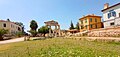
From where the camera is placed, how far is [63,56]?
8.44 metres

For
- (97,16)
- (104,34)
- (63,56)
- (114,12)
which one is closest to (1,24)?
(97,16)

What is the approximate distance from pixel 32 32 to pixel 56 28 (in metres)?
19.2

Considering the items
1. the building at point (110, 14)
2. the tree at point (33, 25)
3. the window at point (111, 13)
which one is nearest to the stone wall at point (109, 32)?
the building at point (110, 14)

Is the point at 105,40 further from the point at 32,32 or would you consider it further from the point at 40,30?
the point at 40,30

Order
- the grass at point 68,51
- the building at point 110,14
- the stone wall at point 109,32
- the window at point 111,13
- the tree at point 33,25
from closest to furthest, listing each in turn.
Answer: the grass at point 68,51
the stone wall at point 109,32
the building at point 110,14
the window at point 111,13
the tree at point 33,25

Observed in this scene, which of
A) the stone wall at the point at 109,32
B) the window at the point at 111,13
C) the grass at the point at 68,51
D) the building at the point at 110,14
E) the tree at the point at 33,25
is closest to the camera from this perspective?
the grass at the point at 68,51

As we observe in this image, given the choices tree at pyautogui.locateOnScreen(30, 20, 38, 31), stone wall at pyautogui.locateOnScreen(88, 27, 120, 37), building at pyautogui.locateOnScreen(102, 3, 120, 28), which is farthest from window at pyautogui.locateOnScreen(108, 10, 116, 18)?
tree at pyautogui.locateOnScreen(30, 20, 38, 31)

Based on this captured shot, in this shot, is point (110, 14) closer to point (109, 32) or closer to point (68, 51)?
point (109, 32)

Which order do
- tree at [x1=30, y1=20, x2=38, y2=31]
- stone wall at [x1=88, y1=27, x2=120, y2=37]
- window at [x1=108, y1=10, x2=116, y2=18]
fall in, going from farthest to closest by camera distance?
tree at [x1=30, y1=20, x2=38, y2=31] → window at [x1=108, y1=10, x2=116, y2=18] → stone wall at [x1=88, y1=27, x2=120, y2=37]

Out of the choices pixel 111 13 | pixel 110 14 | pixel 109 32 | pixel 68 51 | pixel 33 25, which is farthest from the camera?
pixel 33 25

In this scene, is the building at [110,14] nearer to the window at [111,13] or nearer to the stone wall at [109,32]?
the window at [111,13]

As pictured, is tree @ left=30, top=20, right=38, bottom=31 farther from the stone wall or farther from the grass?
the grass

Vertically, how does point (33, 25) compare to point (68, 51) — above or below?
above

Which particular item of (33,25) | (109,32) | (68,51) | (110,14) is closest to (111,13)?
(110,14)
